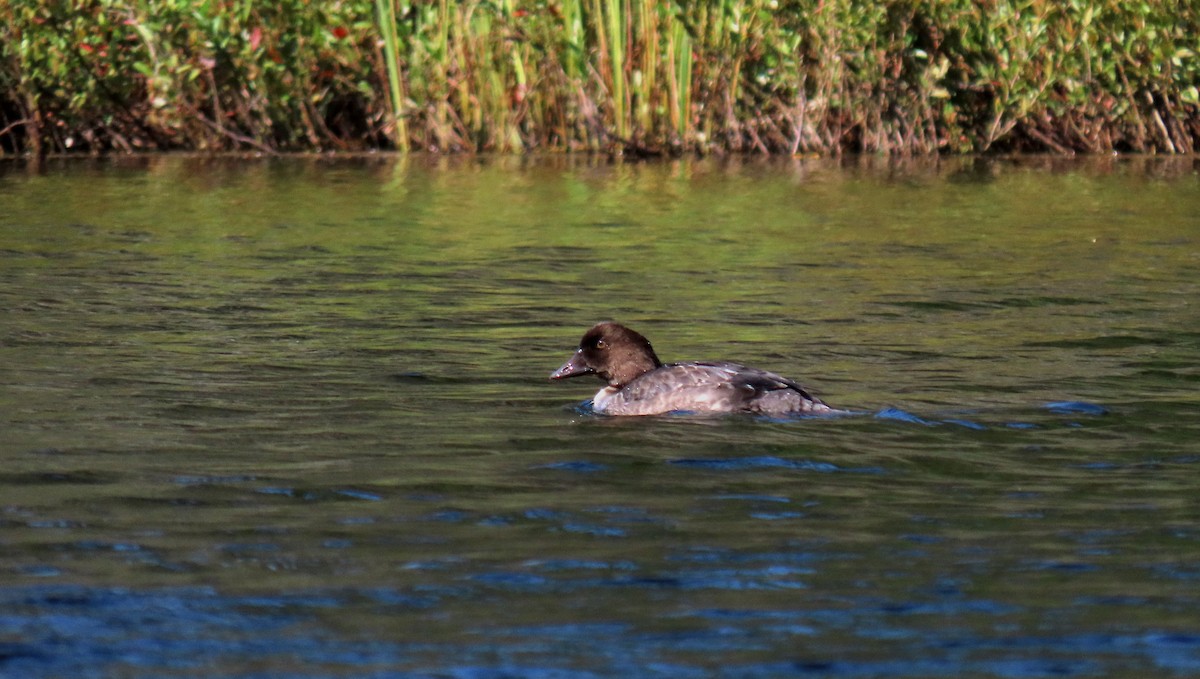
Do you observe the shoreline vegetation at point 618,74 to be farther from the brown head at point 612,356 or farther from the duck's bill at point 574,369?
the duck's bill at point 574,369

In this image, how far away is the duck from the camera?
22.7 ft

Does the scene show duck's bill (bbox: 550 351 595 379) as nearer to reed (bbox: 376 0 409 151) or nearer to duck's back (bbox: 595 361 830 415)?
duck's back (bbox: 595 361 830 415)

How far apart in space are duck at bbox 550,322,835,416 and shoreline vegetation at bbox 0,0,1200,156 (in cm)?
1037

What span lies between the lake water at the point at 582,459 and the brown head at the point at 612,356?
0.16 m

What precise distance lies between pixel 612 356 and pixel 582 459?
1499 millimetres

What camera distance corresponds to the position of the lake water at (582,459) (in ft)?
13.9

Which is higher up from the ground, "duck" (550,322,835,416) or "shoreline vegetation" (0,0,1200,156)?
"shoreline vegetation" (0,0,1200,156)

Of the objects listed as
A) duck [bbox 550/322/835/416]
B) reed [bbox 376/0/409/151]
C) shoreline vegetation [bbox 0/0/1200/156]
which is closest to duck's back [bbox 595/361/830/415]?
duck [bbox 550/322/835/416]

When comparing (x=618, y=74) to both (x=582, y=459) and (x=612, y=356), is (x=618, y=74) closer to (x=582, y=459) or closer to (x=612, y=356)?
(x=612, y=356)

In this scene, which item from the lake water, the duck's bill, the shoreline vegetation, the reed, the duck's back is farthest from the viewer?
the reed

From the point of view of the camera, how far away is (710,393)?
279 inches

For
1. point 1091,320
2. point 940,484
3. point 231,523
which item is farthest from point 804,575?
point 1091,320

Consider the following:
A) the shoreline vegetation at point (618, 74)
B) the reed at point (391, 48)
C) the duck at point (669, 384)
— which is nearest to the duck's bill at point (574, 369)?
the duck at point (669, 384)

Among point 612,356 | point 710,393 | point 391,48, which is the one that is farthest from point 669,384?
point 391,48
